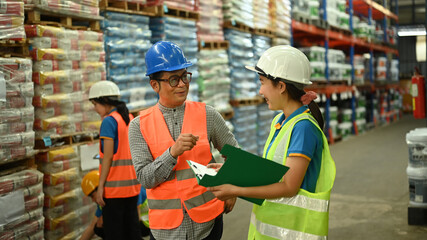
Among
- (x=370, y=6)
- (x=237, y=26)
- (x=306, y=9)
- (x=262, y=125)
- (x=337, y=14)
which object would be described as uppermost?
(x=370, y=6)

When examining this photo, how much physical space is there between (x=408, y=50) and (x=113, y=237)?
28367mm

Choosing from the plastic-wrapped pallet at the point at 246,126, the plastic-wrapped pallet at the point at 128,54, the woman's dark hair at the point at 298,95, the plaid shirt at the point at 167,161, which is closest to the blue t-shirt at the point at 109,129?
the plaid shirt at the point at 167,161

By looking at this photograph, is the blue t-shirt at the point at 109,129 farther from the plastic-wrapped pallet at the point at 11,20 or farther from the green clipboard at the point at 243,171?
the green clipboard at the point at 243,171

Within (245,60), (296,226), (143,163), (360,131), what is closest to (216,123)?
(143,163)

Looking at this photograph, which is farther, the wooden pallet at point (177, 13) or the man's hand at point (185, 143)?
the wooden pallet at point (177, 13)

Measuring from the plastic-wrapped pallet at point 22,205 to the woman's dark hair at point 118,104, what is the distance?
2.96 feet

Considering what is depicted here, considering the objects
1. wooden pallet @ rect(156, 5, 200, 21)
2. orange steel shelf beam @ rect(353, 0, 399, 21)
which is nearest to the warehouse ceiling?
orange steel shelf beam @ rect(353, 0, 399, 21)

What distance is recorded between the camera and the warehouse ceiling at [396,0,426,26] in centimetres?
2709

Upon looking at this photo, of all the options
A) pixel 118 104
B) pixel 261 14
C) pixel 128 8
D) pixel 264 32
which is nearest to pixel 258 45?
pixel 264 32

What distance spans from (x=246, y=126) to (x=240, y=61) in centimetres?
123

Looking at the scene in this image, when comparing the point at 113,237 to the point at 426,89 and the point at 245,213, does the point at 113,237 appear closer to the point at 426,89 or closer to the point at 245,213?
the point at 245,213

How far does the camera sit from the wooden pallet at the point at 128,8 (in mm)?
5738

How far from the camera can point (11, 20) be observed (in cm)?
421

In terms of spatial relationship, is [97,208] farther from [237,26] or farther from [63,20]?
[237,26]
